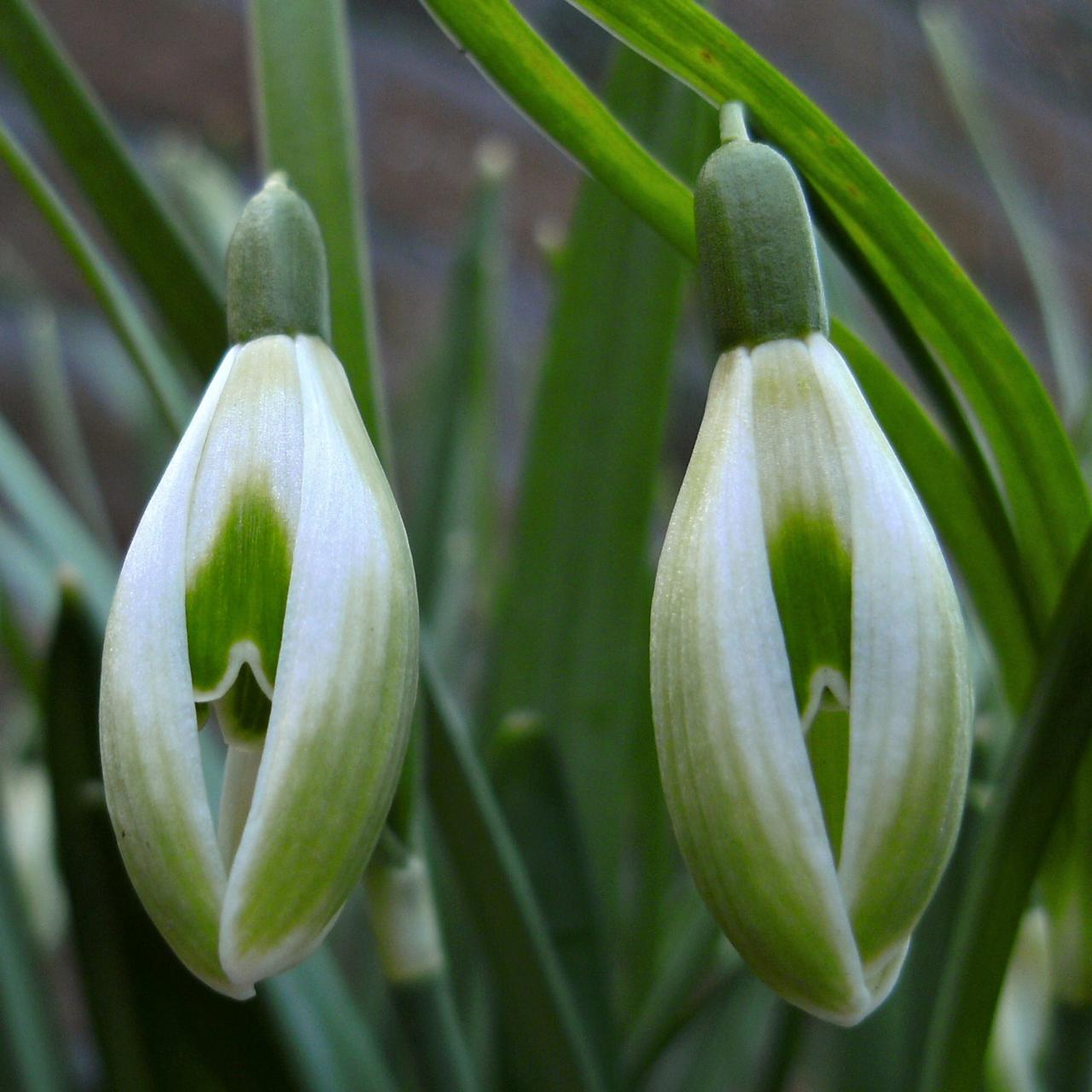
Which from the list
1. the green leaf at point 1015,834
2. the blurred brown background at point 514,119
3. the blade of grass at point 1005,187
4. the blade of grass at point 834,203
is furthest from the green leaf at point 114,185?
the blurred brown background at point 514,119

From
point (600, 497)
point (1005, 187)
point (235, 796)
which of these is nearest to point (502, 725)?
point (600, 497)

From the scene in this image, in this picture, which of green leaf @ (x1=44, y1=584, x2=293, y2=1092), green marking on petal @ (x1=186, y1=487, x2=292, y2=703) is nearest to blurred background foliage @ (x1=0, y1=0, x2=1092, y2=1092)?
green leaf @ (x1=44, y1=584, x2=293, y2=1092)

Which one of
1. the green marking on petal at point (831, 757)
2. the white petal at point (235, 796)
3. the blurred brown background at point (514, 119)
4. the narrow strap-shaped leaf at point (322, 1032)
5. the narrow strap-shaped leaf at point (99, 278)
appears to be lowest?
the narrow strap-shaped leaf at point (322, 1032)

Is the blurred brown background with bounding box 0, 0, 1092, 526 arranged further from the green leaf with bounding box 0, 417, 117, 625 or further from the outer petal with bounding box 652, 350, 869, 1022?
the outer petal with bounding box 652, 350, 869, 1022

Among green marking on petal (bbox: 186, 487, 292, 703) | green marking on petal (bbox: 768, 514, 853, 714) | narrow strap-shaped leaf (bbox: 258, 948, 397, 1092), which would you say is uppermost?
green marking on petal (bbox: 186, 487, 292, 703)

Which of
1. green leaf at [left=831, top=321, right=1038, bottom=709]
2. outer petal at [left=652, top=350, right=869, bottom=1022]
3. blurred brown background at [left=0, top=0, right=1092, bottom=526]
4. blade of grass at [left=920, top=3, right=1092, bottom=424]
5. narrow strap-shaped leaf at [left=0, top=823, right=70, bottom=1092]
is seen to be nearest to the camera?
outer petal at [left=652, top=350, right=869, bottom=1022]

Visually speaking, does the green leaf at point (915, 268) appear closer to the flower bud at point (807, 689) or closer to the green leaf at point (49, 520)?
the flower bud at point (807, 689)

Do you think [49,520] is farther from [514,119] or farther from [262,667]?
[514,119]
